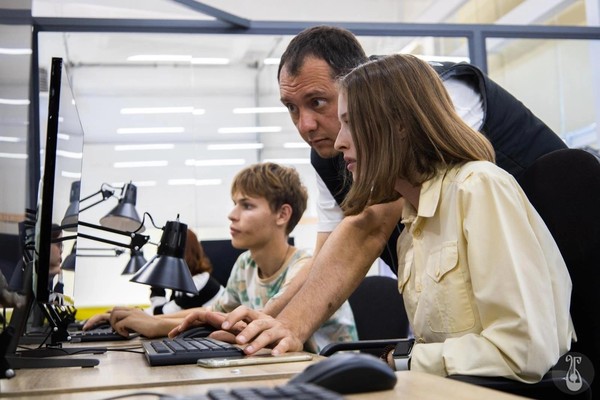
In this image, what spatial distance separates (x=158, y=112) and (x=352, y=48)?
9.38 feet

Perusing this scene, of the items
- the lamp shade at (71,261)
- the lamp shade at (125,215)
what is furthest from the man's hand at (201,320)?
the lamp shade at (125,215)

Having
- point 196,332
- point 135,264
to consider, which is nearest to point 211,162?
point 135,264

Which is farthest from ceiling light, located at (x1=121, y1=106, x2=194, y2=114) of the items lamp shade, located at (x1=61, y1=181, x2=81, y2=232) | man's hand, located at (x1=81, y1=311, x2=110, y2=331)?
lamp shade, located at (x1=61, y1=181, x2=81, y2=232)

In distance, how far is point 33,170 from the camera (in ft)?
12.1

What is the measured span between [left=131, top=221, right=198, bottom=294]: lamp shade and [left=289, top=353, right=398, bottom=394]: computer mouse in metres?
1.12

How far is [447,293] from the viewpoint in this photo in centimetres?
122

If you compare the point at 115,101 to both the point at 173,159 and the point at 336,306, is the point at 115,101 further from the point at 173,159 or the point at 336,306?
the point at 336,306

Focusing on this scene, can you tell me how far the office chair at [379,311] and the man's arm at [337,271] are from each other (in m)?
0.82

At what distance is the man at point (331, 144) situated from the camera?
4.95 feet

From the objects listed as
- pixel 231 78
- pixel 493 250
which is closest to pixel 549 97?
pixel 231 78

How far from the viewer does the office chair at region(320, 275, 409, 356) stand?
2.50m

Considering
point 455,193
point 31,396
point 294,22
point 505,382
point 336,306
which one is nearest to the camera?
point 31,396

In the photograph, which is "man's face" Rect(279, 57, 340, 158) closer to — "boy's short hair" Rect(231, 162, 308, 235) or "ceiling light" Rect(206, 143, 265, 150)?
"boy's short hair" Rect(231, 162, 308, 235)

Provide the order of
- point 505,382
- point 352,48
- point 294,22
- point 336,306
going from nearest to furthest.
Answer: point 505,382 < point 336,306 < point 352,48 < point 294,22
